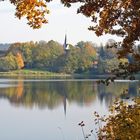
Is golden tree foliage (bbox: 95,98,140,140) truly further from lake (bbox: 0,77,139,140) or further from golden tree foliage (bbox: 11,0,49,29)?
lake (bbox: 0,77,139,140)

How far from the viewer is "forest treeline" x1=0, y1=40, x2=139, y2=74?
4545 inches

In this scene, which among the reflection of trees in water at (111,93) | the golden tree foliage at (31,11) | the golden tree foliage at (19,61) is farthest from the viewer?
the golden tree foliage at (19,61)

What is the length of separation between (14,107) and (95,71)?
8015 cm

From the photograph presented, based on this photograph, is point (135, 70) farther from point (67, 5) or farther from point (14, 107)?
point (14, 107)

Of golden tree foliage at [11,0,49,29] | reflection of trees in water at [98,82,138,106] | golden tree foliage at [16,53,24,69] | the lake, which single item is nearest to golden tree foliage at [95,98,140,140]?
golden tree foliage at [11,0,49,29]

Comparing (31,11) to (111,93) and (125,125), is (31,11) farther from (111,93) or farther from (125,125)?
(111,93)

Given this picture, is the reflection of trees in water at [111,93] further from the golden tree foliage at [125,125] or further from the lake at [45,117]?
the golden tree foliage at [125,125]

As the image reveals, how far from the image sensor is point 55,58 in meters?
122

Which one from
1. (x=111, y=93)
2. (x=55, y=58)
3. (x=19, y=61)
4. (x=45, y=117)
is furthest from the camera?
(x=55, y=58)

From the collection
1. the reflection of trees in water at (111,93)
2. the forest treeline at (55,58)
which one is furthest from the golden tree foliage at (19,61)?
the reflection of trees in water at (111,93)

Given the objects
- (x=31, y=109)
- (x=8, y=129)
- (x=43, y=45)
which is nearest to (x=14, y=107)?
(x=31, y=109)

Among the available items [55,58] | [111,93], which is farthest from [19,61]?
[111,93]

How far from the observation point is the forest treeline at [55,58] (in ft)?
379

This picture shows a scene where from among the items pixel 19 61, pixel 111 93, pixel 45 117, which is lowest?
pixel 45 117
